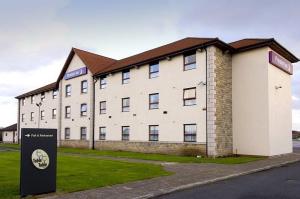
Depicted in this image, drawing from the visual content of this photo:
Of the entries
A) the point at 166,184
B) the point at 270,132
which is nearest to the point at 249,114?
the point at 270,132

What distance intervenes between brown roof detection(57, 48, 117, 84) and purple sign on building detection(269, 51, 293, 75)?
1700cm

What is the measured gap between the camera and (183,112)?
2473cm

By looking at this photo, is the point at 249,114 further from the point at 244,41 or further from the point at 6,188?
the point at 6,188

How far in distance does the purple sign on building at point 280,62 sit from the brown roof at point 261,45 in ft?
1.30

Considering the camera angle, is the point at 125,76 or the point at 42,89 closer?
the point at 125,76

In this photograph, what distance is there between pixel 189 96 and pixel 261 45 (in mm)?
5810

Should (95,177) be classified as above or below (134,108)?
below

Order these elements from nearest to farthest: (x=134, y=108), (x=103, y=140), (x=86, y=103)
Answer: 1. (x=134, y=108)
2. (x=103, y=140)
3. (x=86, y=103)

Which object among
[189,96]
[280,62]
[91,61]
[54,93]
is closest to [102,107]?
[91,61]

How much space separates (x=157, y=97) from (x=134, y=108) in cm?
281

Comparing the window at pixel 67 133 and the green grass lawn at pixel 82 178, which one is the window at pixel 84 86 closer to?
the window at pixel 67 133

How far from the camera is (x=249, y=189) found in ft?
34.4

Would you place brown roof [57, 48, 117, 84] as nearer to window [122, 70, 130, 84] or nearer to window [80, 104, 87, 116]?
window [80, 104, 87, 116]

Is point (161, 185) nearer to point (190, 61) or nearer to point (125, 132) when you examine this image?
point (190, 61)
